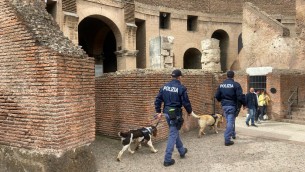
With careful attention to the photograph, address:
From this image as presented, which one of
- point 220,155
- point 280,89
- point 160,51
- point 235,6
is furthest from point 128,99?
point 235,6

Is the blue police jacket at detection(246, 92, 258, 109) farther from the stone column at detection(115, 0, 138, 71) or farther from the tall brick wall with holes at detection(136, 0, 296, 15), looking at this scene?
the tall brick wall with holes at detection(136, 0, 296, 15)

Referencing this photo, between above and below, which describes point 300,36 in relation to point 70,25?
below

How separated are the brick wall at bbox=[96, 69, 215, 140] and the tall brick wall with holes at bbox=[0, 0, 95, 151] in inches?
93.2

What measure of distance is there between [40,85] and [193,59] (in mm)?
21064

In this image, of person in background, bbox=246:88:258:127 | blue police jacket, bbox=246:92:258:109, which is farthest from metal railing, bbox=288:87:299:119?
person in background, bbox=246:88:258:127

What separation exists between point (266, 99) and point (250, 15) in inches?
325

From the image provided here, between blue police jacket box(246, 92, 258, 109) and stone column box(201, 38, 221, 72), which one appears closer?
blue police jacket box(246, 92, 258, 109)

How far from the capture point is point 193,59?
25.8 m

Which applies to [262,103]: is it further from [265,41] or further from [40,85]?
[40,85]

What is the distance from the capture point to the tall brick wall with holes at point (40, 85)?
543 centimetres

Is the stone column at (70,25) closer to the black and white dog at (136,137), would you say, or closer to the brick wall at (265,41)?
the black and white dog at (136,137)

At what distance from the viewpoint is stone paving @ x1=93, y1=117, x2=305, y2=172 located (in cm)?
626

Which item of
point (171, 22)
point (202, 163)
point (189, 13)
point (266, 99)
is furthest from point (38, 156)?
point (189, 13)

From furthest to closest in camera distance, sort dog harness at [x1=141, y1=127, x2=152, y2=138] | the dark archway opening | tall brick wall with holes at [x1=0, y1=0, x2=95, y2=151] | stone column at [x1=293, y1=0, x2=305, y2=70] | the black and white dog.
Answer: the dark archway opening → stone column at [x1=293, y1=0, x2=305, y2=70] → dog harness at [x1=141, y1=127, x2=152, y2=138] → the black and white dog → tall brick wall with holes at [x1=0, y1=0, x2=95, y2=151]
